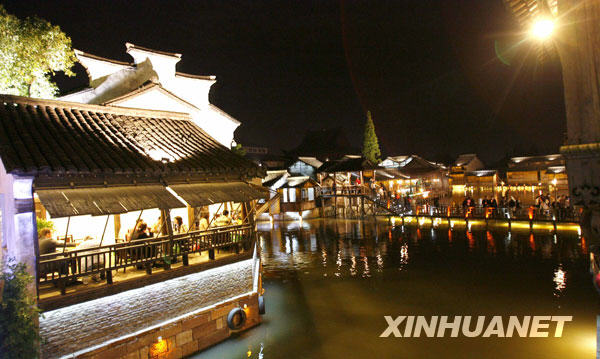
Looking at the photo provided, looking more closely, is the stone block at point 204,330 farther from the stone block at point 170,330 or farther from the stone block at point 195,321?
the stone block at point 170,330

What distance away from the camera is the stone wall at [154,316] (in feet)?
26.4

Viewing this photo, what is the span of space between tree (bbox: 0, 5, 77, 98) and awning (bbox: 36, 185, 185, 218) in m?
7.65

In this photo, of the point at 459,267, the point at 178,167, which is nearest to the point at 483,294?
the point at 459,267

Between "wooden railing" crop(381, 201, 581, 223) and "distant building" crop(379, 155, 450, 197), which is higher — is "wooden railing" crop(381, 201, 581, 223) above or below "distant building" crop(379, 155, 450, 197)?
below

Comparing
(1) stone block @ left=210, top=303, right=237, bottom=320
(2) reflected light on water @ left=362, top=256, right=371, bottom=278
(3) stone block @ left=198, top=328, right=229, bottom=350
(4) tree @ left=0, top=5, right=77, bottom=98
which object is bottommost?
(3) stone block @ left=198, top=328, right=229, bottom=350

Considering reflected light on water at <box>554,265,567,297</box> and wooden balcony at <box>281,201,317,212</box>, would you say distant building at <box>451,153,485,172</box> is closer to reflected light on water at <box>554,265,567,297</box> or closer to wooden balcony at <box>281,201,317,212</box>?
wooden balcony at <box>281,201,317,212</box>

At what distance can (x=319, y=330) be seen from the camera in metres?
11.2

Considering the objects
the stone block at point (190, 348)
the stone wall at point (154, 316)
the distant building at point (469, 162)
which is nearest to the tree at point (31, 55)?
the stone wall at point (154, 316)

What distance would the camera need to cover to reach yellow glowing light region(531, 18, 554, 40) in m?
4.89

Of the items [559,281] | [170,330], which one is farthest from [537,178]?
[170,330]

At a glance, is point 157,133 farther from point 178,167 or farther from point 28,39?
point 28,39

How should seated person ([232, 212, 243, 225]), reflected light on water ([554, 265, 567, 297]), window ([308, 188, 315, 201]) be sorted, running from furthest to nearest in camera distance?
A: window ([308, 188, 315, 201]) → seated person ([232, 212, 243, 225]) → reflected light on water ([554, 265, 567, 297])

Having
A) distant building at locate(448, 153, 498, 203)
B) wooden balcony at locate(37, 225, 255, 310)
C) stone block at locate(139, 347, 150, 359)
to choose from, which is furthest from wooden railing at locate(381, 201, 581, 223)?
stone block at locate(139, 347, 150, 359)

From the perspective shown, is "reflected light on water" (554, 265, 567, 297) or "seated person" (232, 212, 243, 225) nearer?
"reflected light on water" (554, 265, 567, 297)
